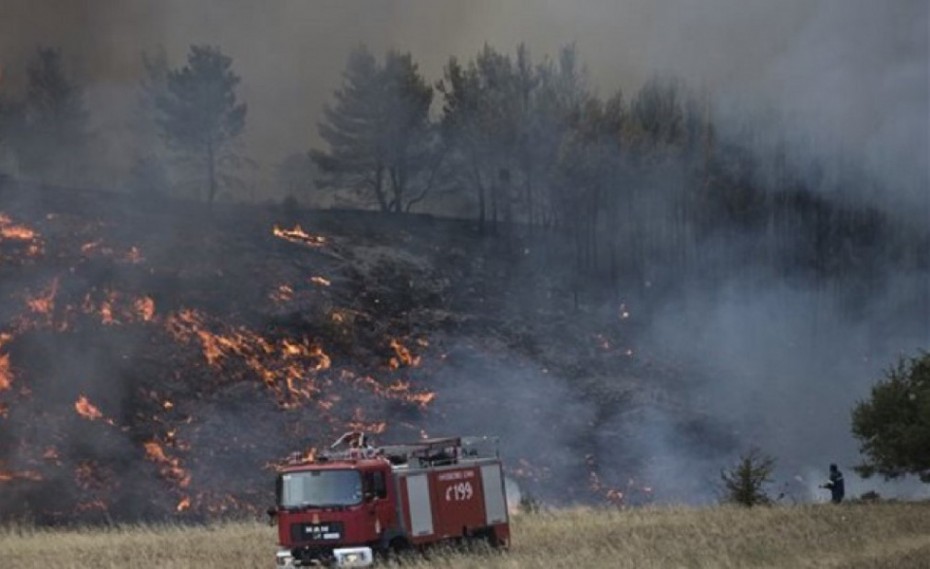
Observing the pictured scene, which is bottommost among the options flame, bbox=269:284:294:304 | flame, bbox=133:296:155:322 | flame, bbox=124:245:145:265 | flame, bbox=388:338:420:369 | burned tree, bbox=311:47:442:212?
flame, bbox=388:338:420:369

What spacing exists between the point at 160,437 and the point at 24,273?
31.9ft

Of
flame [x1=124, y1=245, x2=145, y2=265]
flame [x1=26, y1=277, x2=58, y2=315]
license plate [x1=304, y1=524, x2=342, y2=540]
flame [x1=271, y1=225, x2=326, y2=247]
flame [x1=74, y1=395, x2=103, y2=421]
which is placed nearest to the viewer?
license plate [x1=304, y1=524, x2=342, y2=540]

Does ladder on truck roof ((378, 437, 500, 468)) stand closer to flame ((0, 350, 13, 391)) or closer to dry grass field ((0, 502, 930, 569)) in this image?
dry grass field ((0, 502, 930, 569))

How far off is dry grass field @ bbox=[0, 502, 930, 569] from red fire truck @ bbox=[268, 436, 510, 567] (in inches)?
31.2

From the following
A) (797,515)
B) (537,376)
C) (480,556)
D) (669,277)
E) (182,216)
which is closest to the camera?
(480,556)

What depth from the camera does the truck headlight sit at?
2666cm

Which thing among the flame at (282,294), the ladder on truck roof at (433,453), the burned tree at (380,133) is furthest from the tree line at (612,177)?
the ladder on truck roof at (433,453)

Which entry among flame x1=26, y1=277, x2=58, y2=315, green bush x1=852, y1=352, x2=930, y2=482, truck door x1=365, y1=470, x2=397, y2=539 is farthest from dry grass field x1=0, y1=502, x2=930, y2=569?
flame x1=26, y1=277, x2=58, y2=315

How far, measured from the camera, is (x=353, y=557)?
2666cm

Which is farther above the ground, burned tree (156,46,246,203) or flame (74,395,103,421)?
burned tree (156,46,246,203)

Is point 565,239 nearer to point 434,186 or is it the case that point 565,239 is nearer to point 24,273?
point 434,186

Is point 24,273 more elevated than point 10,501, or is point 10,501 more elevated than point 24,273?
point 24,273

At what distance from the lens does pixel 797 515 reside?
35.7 m

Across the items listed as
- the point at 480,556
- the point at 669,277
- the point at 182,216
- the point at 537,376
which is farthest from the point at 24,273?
the point at 669,277
